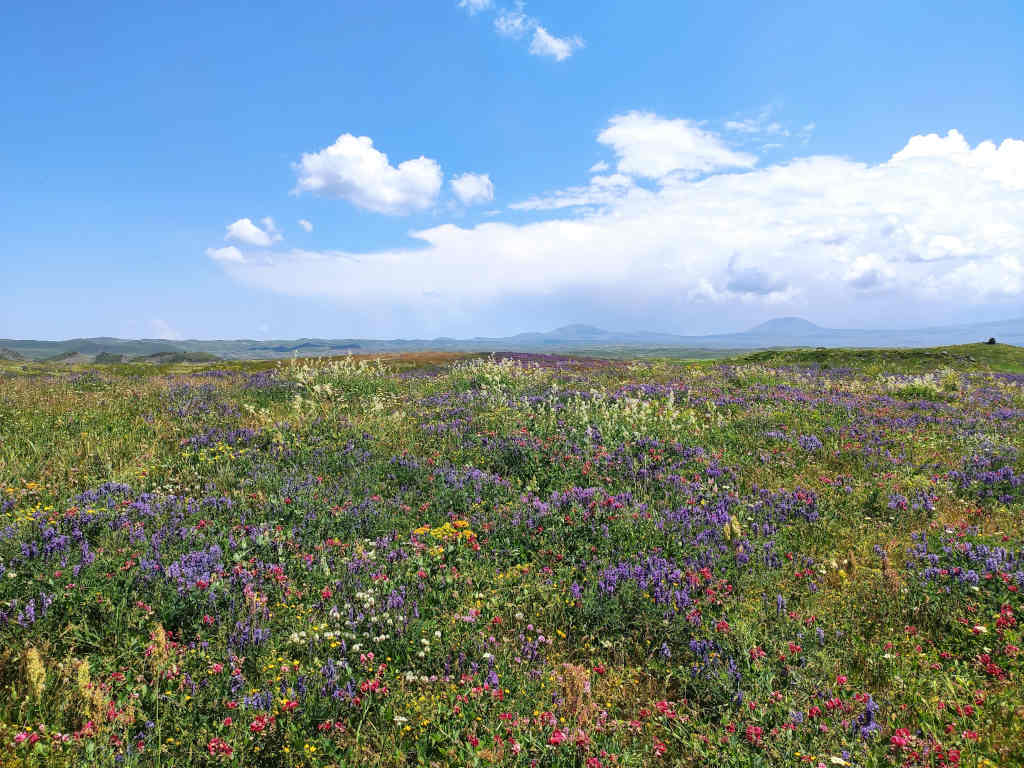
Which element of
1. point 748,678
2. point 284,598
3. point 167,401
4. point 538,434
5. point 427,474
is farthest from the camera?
point 167,401

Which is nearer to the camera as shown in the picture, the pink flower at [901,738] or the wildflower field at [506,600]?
the pink flower at [901,738]

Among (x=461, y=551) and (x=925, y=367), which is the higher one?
(x=925, y=367)

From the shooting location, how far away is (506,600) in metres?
4.88

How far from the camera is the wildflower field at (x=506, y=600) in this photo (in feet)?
11.0

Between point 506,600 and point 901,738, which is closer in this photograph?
point 901,738

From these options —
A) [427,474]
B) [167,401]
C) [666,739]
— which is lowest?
[666,739]

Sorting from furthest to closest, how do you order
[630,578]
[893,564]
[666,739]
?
1. [893,564]
2. [630,578]
3. [666,739]

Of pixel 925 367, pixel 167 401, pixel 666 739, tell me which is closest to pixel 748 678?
pixel 666 739

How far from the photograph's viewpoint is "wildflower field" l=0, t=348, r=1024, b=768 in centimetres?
334

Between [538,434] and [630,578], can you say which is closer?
[630,578]

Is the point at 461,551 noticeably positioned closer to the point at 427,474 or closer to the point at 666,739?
the point at 427,474

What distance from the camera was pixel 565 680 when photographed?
401 centimetres

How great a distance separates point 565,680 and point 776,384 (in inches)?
623

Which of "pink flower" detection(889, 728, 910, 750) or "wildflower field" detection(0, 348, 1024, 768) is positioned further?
"wildflower field" detection(0, 348, 1024, 768)
